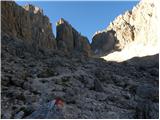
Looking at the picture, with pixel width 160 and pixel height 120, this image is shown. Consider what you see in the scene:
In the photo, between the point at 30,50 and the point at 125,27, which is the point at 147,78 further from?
the point at 125,27

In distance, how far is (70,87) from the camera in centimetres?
2356

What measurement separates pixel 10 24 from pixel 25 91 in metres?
30.8

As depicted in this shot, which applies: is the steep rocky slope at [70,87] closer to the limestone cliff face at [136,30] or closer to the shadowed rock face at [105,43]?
the limestone cliff face at [136,30]

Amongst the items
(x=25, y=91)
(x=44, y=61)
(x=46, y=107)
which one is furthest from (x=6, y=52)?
(x=46, y=107)

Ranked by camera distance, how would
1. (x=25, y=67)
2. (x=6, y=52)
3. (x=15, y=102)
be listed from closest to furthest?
(x=15, y=102) < (x=25, y=67) < (x=6, y=52)

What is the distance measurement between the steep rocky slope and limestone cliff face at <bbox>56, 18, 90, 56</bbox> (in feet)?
201

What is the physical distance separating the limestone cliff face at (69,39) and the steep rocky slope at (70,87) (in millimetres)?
61371

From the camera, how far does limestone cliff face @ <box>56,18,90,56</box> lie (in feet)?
335

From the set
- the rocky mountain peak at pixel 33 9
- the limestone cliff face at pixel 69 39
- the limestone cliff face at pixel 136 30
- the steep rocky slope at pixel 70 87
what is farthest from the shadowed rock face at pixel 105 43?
the steep rocky slope at pixel 70 87

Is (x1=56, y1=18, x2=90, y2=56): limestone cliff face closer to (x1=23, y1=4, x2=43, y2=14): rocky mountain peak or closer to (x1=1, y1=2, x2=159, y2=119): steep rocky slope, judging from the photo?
(x1=23, y1=4, x2=43, y2=14): rocky mountain peak

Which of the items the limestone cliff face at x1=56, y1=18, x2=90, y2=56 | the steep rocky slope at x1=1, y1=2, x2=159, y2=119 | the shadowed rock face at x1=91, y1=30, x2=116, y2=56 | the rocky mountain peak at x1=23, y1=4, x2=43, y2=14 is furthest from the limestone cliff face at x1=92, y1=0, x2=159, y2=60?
the steep rocky slope at x1=1, y1=2, x2=159, y2=119

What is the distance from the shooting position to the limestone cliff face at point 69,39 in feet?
335

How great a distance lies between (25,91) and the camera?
70.4 ft

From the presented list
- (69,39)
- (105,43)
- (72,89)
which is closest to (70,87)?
(72,89)
